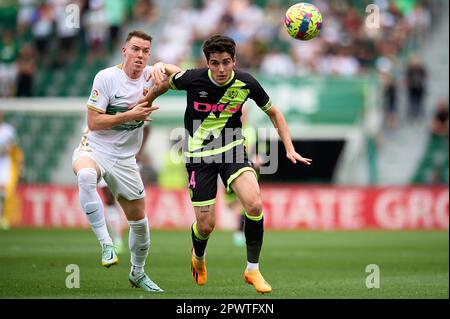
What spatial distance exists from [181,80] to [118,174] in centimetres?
127

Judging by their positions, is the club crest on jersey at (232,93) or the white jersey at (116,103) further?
the white jersey at (116,103)

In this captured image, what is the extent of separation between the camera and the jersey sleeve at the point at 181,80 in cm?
1087

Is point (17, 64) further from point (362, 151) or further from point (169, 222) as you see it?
point (362, 151)

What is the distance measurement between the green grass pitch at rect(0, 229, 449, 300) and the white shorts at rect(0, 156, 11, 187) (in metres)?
1.84

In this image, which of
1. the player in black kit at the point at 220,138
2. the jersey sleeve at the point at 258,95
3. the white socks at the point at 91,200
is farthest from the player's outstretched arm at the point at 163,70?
the white socks at the point at 91,200

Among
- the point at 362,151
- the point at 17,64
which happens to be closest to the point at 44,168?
the point at 17,64

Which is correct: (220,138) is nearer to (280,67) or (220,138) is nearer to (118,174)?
(118,174)

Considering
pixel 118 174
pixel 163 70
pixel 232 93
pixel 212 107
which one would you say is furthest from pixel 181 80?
pixel 118 174

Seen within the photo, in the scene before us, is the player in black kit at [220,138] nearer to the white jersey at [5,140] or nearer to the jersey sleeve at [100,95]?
the jersey sleeve at [100,95]

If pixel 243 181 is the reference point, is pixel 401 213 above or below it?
below

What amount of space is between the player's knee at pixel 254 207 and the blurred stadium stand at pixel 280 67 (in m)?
15.7

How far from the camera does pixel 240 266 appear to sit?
14.3 m

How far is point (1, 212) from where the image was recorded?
23.9m

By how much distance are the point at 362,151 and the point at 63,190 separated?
7.85 metres
